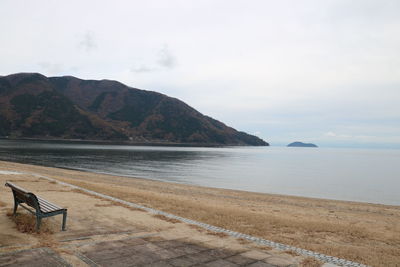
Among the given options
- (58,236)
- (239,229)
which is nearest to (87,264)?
(58,236)

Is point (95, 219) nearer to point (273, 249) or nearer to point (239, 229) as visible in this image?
point (239, 229)

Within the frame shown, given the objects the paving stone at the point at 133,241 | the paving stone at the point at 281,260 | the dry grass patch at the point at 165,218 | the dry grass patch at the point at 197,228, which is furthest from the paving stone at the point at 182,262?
the dry grass patch at the point at 165,218

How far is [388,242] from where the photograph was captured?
10.4m

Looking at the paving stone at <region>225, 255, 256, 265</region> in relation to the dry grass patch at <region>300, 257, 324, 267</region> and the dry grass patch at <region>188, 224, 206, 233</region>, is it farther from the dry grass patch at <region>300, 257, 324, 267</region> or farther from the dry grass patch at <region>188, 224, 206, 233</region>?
the dry grass patch at <region>188, 224, 206, 233</region>

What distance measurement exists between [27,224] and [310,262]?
7741 millimetres

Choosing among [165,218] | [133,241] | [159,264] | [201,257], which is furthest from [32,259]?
[165,218]

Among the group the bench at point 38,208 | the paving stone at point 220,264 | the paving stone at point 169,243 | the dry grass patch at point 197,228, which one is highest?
the bench at point 38,208

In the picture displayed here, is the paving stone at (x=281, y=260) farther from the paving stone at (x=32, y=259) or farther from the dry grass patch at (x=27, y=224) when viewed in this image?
the dry grass patch at (x=27, y=224)

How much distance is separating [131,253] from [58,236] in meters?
2.32

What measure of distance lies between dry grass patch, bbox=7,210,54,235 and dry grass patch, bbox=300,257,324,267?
662 cm

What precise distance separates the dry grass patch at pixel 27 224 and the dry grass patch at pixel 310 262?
6617 millimetres

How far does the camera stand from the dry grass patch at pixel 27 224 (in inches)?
309

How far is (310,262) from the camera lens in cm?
695

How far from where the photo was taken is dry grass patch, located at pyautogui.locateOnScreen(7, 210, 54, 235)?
785 cm
